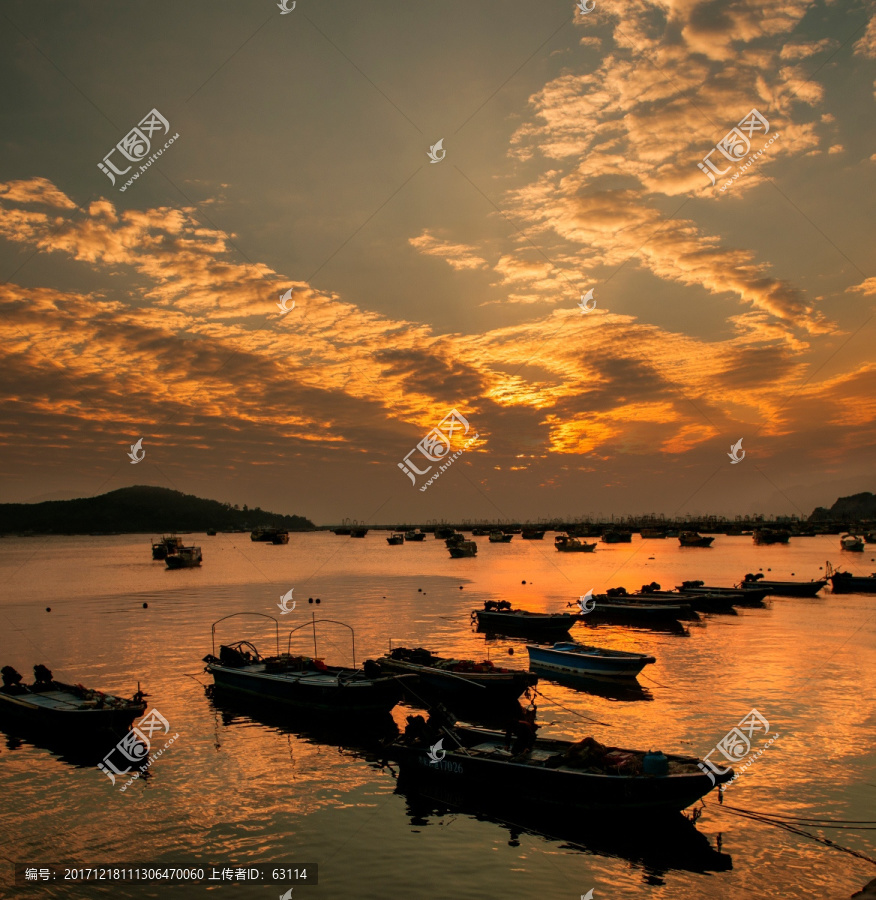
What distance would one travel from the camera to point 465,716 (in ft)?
91.4

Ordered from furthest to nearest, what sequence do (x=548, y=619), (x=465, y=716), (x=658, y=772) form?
1. (x=548, y=619)
2. (x=465, y=716)
3. (x=658, y=772)

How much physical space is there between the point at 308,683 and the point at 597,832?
45.2ft

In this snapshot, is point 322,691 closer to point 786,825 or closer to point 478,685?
point 478,685

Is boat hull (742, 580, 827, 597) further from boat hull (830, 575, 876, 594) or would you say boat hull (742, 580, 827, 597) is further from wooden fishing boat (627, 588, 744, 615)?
wooden fishing boat (627, 588, 744, 615)

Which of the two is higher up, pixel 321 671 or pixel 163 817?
pixel 321 671

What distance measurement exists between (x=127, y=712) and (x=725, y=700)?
23.9 meters

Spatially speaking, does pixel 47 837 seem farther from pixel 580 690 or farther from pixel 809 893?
pixel 580 690

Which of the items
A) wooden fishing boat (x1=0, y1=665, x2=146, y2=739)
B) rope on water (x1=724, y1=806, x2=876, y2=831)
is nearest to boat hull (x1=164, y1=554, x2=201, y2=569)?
wooden fishing boat (x1=0, y1=665, x2=146, y2=739)

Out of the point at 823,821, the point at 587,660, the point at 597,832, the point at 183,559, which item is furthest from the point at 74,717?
the point at 183,559

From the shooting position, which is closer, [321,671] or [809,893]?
[809,893]

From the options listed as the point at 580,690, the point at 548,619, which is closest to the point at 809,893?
the point at 580,690

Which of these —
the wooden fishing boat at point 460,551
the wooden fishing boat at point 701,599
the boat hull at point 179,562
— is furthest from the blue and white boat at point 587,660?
the wooden fishing boat at point 460,551

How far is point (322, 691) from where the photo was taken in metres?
26.6

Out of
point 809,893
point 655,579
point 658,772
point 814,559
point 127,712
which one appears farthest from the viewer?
point 814,559
